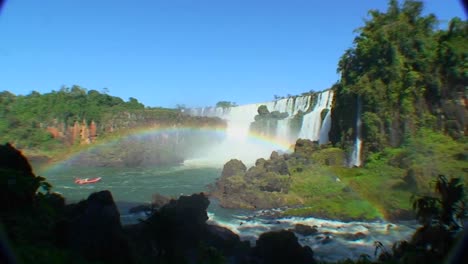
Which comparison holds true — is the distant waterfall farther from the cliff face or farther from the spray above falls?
the cliff face

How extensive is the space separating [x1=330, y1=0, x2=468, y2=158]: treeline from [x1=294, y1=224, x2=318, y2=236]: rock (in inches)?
355

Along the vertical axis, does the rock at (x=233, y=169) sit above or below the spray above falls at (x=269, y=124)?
below

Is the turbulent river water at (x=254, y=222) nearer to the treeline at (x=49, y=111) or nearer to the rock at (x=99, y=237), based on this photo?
the rock at (x=99, y=237)

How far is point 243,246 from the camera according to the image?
10.1 m

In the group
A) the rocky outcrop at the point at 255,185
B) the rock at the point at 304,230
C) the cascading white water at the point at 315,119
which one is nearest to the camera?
the rock at the point at 304,230

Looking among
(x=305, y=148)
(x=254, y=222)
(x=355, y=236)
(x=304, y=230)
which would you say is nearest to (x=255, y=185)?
(x=254, y=222)

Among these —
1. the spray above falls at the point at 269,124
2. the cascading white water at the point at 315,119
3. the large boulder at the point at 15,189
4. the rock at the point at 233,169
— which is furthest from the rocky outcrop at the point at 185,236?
the spray above falls at the point at 269,124

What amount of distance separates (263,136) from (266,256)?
76.2 ft

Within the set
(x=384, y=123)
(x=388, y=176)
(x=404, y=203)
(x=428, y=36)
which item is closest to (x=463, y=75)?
(x=428, y=36)

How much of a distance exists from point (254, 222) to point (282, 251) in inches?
193

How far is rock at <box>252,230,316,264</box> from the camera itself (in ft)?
29.1

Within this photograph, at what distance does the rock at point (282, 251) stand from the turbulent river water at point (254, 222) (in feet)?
5.33

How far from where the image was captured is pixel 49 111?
37562mm

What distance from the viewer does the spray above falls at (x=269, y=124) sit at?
26.1 meters
